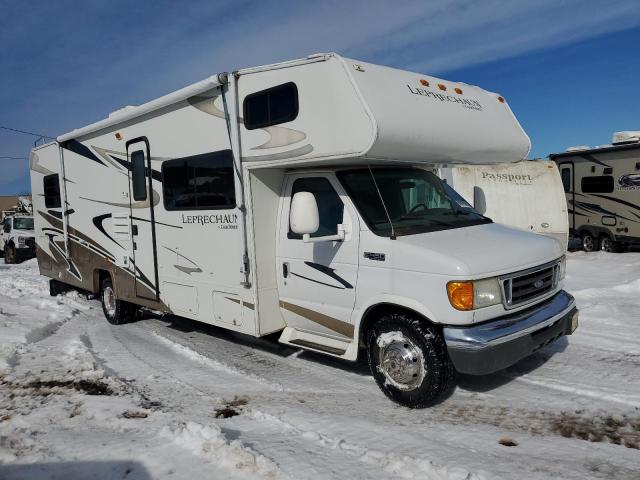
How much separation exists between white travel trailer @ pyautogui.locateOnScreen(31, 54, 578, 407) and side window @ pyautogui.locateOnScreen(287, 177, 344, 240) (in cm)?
2

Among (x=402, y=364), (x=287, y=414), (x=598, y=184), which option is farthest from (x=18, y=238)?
(x=402, y=364)

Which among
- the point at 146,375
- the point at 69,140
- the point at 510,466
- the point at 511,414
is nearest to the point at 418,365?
the point at 511,414

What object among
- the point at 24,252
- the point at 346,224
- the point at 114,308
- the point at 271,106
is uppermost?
the point at 271,106

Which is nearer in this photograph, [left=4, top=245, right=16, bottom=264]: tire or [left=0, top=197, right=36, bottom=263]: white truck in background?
[left=0, top=197, right=36, bottom=263]: white truck in background

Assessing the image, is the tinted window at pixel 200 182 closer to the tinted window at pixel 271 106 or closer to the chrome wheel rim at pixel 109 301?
the tinted window at pixel 271 106

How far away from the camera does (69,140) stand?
883cm

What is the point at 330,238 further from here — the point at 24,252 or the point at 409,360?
the point at 24,252

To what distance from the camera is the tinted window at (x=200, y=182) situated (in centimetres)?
589

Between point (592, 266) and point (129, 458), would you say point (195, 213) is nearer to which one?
point (129, 458)

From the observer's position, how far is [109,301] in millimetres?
8656

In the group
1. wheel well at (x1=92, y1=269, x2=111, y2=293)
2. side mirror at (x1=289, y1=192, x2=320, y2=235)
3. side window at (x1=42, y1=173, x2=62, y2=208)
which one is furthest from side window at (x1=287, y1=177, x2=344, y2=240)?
side window at (x1=42, y1=173, x2=62, y2=208)

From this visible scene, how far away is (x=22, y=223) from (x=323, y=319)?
20.3 meters

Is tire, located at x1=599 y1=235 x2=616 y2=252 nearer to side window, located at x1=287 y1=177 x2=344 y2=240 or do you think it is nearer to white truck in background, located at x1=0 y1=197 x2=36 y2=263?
side window, located at x1=287 y1=177 x2=344 y2=240

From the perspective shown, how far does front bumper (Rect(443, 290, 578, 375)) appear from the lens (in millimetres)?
4281
